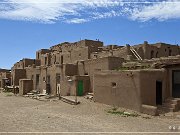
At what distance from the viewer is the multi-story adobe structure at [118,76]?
21.5m

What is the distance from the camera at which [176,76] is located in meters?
22.6

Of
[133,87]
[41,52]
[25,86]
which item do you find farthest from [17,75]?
[133,87]

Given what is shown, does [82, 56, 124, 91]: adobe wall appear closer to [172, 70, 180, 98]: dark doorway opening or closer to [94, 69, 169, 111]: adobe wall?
[94, 69, 169, 111]: adobe wall

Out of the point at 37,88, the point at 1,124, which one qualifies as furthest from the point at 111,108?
the point at 37,88

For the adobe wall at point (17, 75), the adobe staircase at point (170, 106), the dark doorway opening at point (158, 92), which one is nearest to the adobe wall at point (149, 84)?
the dark doorway opening at point (158, 92)

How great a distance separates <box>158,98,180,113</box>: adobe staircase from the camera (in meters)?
20.7

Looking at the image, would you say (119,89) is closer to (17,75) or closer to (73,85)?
(73,85)

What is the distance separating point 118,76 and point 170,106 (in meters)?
4.88

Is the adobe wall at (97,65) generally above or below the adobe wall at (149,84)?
above

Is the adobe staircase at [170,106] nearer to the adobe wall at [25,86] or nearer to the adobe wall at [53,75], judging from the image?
the adobe wall at [53,75]

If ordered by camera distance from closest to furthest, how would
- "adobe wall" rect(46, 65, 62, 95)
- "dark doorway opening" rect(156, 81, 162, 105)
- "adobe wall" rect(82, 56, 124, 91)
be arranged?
1. "dark doorway opening" rect(156, 81, 162, 105)
2. "adobe wall" rect(82, 56, 124, 91)
3. "adobe wall" rect(46, 65, 62, 95)

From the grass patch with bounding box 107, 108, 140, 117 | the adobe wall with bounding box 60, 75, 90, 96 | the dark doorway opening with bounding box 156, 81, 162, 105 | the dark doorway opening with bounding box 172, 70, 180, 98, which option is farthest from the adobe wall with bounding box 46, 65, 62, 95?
the dark doorway opening with bounding box 172, 70, 180, 98

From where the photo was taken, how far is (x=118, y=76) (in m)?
23.5

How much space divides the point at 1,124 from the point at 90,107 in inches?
360
